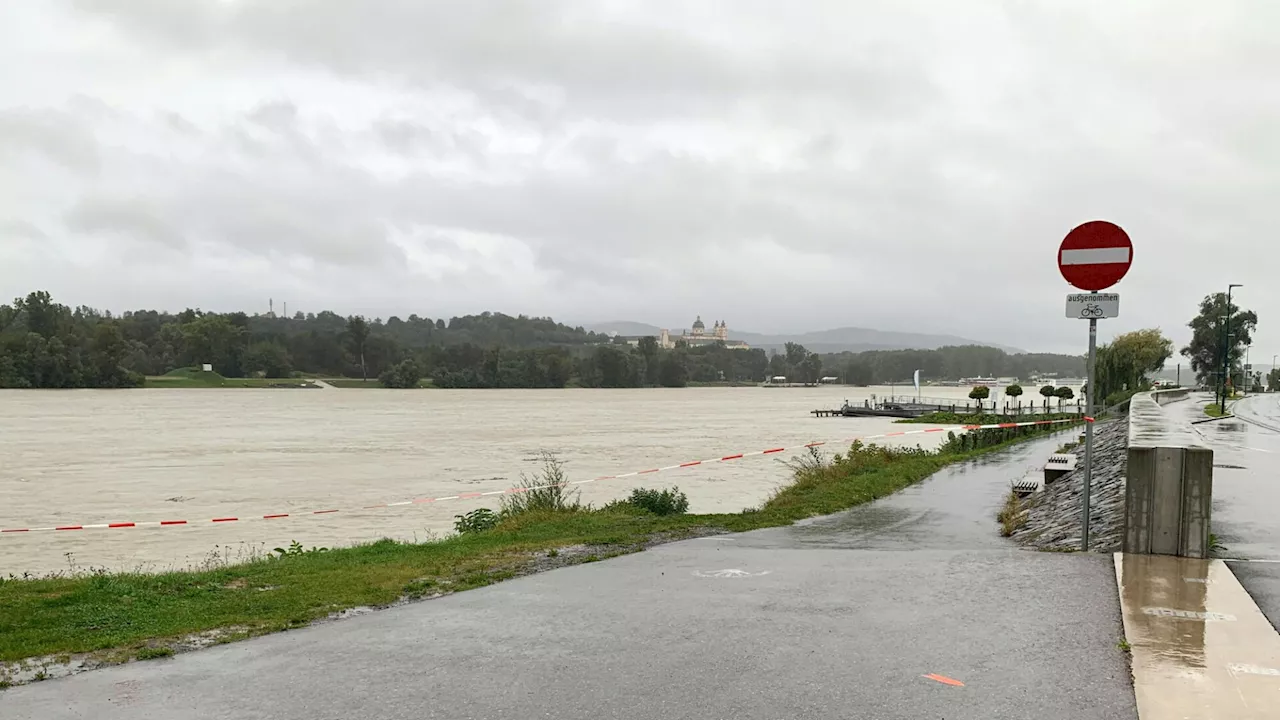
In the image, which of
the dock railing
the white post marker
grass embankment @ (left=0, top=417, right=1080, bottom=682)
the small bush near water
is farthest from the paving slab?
the dock railing

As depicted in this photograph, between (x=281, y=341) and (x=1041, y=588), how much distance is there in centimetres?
20502

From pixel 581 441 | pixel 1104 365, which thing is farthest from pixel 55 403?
pixel 1104 365

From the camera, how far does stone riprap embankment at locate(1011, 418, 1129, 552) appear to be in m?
9.86

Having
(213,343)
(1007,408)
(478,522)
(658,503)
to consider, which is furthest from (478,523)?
(213,343)

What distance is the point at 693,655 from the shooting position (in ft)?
18.7

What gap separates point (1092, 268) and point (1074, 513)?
436 cm

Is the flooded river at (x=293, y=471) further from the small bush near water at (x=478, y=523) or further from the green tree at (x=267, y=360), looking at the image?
the green tree at (x=267, y=360)

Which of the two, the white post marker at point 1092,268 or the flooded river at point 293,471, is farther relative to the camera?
the flooded river at point 293,471

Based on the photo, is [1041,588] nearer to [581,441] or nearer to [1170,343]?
[581,441]

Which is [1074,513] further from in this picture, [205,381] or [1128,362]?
[205,381]

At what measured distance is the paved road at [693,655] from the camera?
4848mm

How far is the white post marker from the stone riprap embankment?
0.95 metres

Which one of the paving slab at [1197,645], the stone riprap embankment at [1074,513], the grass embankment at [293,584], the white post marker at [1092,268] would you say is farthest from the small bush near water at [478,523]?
the paving slab at [1197,645]

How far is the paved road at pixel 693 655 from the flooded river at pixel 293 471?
31.2 ft
